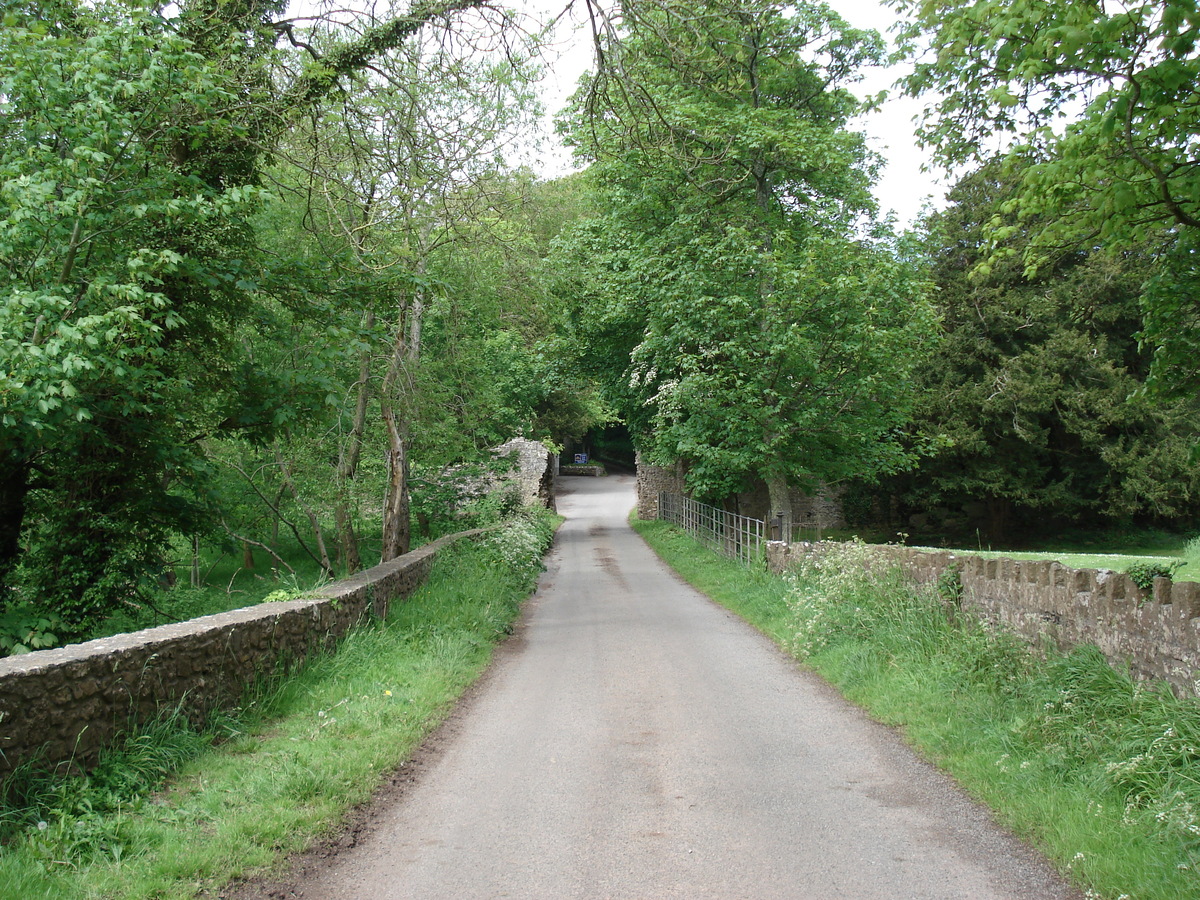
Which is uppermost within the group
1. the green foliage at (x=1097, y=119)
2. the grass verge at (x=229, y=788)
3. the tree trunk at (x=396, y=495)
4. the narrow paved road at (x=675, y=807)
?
the green foliage at (x=1097, y=119)

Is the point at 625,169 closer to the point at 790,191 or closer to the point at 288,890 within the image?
the point at 790,191

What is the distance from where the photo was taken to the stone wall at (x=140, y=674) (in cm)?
414

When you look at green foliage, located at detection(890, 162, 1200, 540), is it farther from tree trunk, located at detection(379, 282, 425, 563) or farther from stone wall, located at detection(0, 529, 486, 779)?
stone wall, located at detection(0, 529, 486, 779)

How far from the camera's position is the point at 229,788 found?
4.75m

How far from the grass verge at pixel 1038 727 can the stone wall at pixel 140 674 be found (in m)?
5.03

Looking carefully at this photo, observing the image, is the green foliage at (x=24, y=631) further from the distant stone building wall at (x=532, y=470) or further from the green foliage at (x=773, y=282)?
the distant stone building wall at (x=532, y=470)

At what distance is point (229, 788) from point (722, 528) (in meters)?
16.2

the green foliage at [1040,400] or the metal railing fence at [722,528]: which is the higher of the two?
the green foliage at [1040,400]

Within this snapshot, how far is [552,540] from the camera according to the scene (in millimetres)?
26078

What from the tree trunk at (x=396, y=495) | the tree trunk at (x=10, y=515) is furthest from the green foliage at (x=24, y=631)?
the tree trunk at (x=396, y=495)

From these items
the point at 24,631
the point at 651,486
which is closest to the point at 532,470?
the point at 651,486

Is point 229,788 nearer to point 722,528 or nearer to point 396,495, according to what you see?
point 396,495

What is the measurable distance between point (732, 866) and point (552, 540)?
22.2m

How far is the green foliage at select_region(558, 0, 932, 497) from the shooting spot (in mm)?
15742
